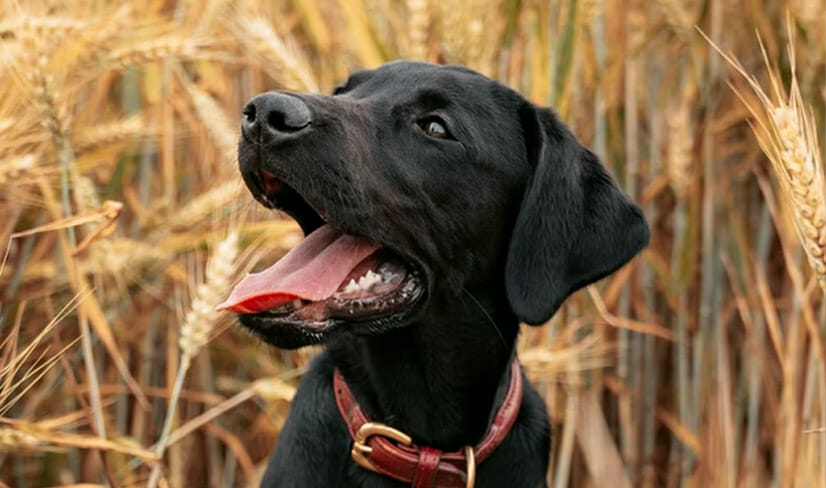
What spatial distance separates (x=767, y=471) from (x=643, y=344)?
55cm

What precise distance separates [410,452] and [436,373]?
0.25 metres

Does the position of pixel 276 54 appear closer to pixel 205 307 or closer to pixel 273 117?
pixel 205 307

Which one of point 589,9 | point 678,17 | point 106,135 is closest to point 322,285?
point 106,135

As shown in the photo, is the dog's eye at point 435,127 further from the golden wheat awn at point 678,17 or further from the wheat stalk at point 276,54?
the golden wheat awn at point 678,17

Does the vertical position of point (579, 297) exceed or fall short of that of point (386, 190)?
it falls short

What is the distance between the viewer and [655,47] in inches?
163

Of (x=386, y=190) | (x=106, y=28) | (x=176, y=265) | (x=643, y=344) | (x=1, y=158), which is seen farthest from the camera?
(x=643, y=344)

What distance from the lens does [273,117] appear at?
2.30 m

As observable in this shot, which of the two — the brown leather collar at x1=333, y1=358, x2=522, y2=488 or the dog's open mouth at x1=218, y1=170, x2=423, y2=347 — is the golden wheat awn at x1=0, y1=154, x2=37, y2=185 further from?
the brown leather collar at x1=333, y1=358, x2=522, y2=488

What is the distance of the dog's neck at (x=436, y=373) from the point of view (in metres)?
2.76

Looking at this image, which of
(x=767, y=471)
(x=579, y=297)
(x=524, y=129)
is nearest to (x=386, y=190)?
(x=524, y=129)

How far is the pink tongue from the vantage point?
2377mm

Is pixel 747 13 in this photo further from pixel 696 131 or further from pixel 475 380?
pixel 475 380

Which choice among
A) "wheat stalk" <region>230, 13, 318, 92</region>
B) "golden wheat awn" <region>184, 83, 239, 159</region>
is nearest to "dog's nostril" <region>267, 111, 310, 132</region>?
"wheat stalk" <region>230, 13, 318, 92</region>
